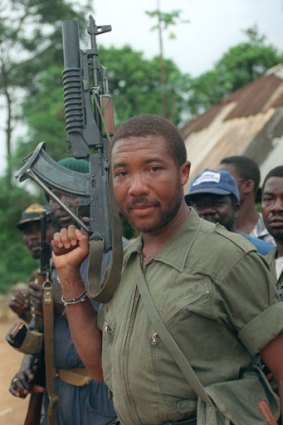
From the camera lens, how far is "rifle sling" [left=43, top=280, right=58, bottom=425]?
3215 millimetres

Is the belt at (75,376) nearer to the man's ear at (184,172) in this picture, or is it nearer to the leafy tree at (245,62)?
the man's ear at (184,172)

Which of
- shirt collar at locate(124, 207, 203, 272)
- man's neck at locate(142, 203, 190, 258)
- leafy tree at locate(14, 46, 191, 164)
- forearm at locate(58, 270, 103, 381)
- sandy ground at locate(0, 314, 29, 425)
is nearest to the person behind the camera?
shirt collar at locate(124, 207, 203, 272)

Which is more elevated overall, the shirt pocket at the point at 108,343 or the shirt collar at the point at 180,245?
the shirt collar at the point at 180,245

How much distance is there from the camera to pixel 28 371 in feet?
11.2

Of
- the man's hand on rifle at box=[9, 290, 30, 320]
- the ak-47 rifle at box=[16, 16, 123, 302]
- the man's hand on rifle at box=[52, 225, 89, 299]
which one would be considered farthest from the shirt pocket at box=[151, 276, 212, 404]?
the man's hand on rifle at box=[9, 290, 30, 320]

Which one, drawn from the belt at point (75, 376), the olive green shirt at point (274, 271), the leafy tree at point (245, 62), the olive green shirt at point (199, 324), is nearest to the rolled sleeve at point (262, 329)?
the olive green shirt at point (199, 324)

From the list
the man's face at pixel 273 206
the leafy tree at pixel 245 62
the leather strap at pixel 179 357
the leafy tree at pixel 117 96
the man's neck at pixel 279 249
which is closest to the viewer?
the leather strap at pixel 179 357

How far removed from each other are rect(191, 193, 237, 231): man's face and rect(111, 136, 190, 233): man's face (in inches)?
63.4

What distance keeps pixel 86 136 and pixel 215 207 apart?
1.15 metres

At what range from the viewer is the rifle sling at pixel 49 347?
3215 millimetres

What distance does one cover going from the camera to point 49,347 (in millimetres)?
3225

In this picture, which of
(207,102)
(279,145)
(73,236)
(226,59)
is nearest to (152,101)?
(207,102)

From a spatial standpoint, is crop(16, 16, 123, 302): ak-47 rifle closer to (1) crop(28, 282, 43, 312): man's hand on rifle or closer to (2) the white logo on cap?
(1) crop(28, 282, 43, 312): man's hand on rifle

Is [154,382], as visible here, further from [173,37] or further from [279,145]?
[173,37]
